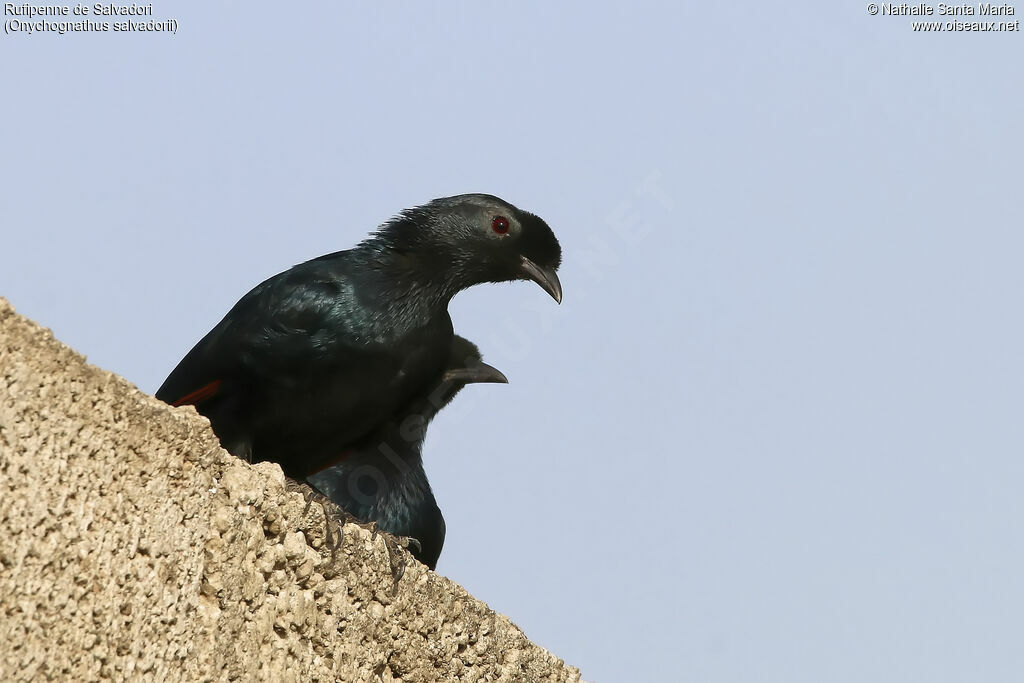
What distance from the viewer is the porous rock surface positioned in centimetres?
281

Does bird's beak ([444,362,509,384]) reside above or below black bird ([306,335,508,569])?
above

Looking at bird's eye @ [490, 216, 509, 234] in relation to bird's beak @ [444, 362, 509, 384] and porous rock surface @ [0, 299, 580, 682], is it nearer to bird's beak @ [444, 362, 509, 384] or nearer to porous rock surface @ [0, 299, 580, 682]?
bird's beak @ [444, 362, 509, 384]

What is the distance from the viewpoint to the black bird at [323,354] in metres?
5.19

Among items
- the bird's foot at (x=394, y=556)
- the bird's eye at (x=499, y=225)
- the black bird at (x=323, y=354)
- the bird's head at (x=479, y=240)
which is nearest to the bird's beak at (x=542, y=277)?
the bird's head at (x=479, y=240)

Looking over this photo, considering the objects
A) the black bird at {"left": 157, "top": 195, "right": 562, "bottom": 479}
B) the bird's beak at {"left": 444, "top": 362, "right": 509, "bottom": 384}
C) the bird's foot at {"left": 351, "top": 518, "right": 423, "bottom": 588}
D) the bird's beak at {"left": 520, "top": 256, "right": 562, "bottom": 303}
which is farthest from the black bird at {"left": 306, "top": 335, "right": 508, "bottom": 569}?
the bird's foot at {"left": 351, "top": 518, "right": 423, "bottom": 588}

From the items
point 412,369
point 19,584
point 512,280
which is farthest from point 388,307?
point 19,584

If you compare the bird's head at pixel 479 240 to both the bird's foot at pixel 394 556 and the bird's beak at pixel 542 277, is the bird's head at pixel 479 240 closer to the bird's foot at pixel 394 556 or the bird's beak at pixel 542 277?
the bird's beak at pixel 542 277

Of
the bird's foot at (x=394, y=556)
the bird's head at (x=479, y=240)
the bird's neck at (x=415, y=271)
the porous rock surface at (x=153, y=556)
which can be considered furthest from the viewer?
the bird's head at (x=479, y=240)

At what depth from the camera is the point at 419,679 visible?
161 inches

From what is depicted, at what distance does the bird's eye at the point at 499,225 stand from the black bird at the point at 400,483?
3.01ft

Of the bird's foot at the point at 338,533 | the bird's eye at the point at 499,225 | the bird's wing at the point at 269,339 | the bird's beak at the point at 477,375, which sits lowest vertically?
the bird's foot at the point at 338,533

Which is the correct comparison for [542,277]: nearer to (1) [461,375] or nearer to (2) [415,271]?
(2) [415,271]

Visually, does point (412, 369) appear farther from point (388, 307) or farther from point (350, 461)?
point (350, 461)

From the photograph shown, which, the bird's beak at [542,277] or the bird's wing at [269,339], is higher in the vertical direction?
the bird's beak at [542,277]
